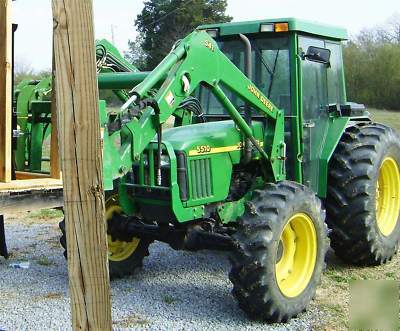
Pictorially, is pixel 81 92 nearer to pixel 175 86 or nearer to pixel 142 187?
pixel 175 86

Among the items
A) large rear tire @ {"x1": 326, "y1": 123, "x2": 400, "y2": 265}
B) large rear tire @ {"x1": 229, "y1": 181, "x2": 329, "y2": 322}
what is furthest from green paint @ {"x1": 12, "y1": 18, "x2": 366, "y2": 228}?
large rear tire @ {"x1": 229, "y1": 181, "x2": 329, "y2": 322}

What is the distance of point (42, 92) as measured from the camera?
6.64m

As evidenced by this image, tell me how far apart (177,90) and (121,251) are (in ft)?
6.91

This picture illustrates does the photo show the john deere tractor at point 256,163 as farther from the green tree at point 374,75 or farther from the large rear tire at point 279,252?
the green tree at point 374,75

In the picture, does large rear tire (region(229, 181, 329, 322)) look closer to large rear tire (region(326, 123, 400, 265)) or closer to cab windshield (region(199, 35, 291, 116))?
large rear tire (region(326, 123, 400, 265))

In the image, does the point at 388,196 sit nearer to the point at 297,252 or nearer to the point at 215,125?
the point at 297,252

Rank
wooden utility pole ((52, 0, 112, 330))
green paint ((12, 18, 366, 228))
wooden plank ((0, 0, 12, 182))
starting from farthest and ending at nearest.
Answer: green paint ((12, 18, 366, 228)), wooden plank ((0, 0, 12, 182)), wooden utility pole ((52, 0, 112, 330))

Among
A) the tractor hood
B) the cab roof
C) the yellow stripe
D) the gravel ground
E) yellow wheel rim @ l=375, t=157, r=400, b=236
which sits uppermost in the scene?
the cab roof

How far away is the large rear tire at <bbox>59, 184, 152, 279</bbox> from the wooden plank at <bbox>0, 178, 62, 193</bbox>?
156 cm

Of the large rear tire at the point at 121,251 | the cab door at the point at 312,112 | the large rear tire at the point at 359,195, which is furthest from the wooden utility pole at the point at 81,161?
the large rear tire at the point at 359,195

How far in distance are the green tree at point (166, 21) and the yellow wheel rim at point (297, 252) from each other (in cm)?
2979

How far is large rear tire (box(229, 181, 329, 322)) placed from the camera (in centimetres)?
472

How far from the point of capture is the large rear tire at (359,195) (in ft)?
19.8

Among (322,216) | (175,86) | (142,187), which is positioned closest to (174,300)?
(142,187)
